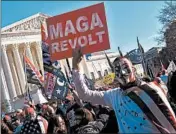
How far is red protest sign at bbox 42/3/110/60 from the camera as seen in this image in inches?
260

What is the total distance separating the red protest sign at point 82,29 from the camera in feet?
21.6

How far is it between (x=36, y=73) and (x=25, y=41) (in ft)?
173

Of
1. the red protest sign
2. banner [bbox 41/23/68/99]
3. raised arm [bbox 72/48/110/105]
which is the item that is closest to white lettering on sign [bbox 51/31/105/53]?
the red protest sign

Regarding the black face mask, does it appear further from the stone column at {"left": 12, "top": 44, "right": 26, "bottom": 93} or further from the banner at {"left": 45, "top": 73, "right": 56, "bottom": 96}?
the stone column at {"left": 12, "top": 44, "right": 26, "bottom": 93}

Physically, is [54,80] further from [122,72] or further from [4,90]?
[4,90]

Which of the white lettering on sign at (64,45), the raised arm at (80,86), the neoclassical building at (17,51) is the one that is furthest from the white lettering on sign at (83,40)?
the neoclassical building at (17,51)

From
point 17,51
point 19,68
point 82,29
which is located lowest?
point 19,68

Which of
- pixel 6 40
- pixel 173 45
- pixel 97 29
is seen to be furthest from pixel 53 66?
pixel 6 40

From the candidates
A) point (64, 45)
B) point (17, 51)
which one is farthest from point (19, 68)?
point (64, 45)

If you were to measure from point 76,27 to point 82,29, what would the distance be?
0.37 ft

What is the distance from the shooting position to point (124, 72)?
4.18 metres

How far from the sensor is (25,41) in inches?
2854

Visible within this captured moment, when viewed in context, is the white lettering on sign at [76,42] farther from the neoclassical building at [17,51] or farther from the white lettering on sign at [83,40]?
the neoclassical building at [17,51]

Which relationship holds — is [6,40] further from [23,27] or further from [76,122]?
[76,122]
